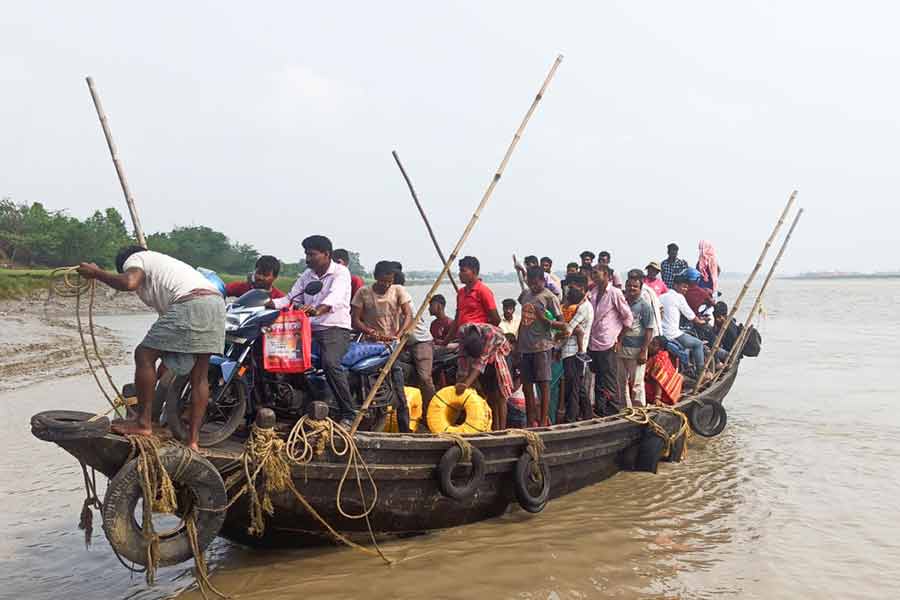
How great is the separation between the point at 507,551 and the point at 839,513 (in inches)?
134

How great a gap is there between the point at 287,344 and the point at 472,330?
1851 millimetres

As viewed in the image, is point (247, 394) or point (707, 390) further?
point (707, 390)

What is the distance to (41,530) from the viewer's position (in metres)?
5.88

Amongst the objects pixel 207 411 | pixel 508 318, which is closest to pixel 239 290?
pixel 207 411

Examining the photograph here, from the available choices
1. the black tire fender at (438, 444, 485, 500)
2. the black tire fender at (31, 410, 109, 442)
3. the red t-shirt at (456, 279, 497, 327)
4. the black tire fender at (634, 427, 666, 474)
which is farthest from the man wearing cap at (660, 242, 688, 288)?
the black tire fender at (31, 410, 109, 442)

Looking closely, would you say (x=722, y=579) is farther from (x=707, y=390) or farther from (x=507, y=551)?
(x=707, y=390)

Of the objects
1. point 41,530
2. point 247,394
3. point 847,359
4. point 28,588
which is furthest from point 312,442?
point 847,359

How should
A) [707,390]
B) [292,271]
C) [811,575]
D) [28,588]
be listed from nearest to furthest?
[28,588] < [811,575] < [707,390] < [292,271]

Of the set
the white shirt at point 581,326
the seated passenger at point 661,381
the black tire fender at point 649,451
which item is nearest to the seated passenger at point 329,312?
the white shirt at point 581,326

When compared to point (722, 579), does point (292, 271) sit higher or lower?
higher

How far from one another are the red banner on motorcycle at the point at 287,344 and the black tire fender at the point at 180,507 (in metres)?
0.84

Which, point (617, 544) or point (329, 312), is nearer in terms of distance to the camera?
point (329, 312)

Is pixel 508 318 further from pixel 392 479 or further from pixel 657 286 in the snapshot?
pixel 392 479

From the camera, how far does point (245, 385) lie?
471 centimetres
